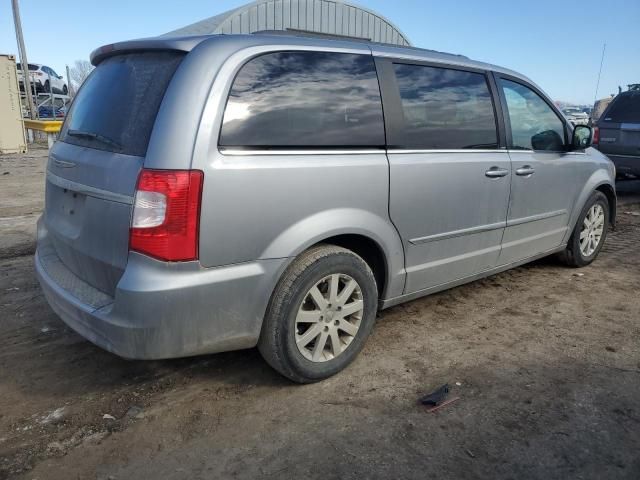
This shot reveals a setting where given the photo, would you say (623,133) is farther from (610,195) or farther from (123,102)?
(123,102)

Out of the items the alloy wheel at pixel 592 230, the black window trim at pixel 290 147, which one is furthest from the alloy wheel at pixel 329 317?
the alloy wheel at pixel 592 230

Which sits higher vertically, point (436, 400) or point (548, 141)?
point (548, 141)

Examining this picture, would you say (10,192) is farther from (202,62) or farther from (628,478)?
(628,478)

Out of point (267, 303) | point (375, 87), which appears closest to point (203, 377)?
point (267, 303)

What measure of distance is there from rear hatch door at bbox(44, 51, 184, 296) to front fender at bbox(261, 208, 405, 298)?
72 centimetres

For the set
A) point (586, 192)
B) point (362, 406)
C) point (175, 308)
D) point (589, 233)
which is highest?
point (586, 192)

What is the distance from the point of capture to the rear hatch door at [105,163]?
244 cm

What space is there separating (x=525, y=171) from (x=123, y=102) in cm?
284

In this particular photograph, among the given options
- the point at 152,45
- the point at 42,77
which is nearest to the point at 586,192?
the point at 152,45

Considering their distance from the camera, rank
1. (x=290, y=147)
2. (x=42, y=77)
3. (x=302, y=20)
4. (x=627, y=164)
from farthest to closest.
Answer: (x=42, y=77) → (x=302, y=20) → (x=627, y=164) → (x=290, y=147)

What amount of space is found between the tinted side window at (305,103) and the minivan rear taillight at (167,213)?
0.90 feet

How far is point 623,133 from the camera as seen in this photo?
28.3 feet

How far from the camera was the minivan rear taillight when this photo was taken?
231 cm

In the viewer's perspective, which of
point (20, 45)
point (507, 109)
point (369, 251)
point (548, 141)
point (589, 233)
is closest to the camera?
point (369, 251)
